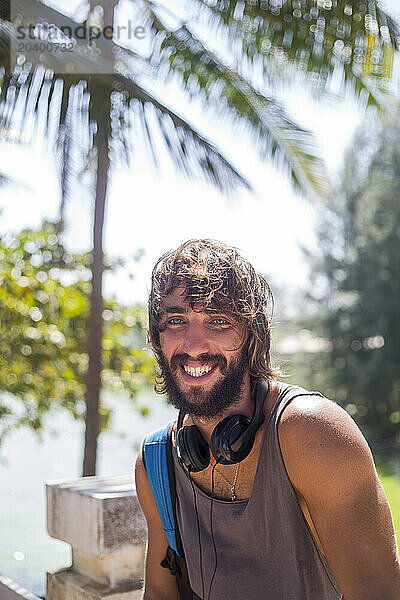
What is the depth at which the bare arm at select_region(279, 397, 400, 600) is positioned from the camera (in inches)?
60.4

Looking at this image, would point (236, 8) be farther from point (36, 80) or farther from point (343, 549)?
point (343, 549)

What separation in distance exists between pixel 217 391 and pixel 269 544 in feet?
1.37

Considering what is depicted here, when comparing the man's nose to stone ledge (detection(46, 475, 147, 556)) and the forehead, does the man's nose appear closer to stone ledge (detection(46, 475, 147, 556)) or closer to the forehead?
the forehead

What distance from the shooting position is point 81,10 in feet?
18.1

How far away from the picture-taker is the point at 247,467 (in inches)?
71.3

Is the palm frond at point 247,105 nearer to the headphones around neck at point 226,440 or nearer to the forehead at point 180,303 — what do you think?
the forehead at point 180,303

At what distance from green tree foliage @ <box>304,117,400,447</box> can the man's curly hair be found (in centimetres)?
1745

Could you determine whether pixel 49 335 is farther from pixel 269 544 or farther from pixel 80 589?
pixel 269 544

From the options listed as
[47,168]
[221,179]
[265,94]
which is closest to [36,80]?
[47,168]

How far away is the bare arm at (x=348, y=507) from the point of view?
153cm

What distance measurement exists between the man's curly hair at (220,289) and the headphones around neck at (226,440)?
14 cm

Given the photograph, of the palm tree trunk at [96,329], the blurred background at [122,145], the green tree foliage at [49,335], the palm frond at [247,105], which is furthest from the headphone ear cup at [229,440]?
the palm frond at [247,105]

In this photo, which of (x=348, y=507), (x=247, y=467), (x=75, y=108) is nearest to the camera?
(x=348, y=507)

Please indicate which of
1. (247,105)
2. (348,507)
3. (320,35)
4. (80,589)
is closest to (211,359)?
(348,507)
